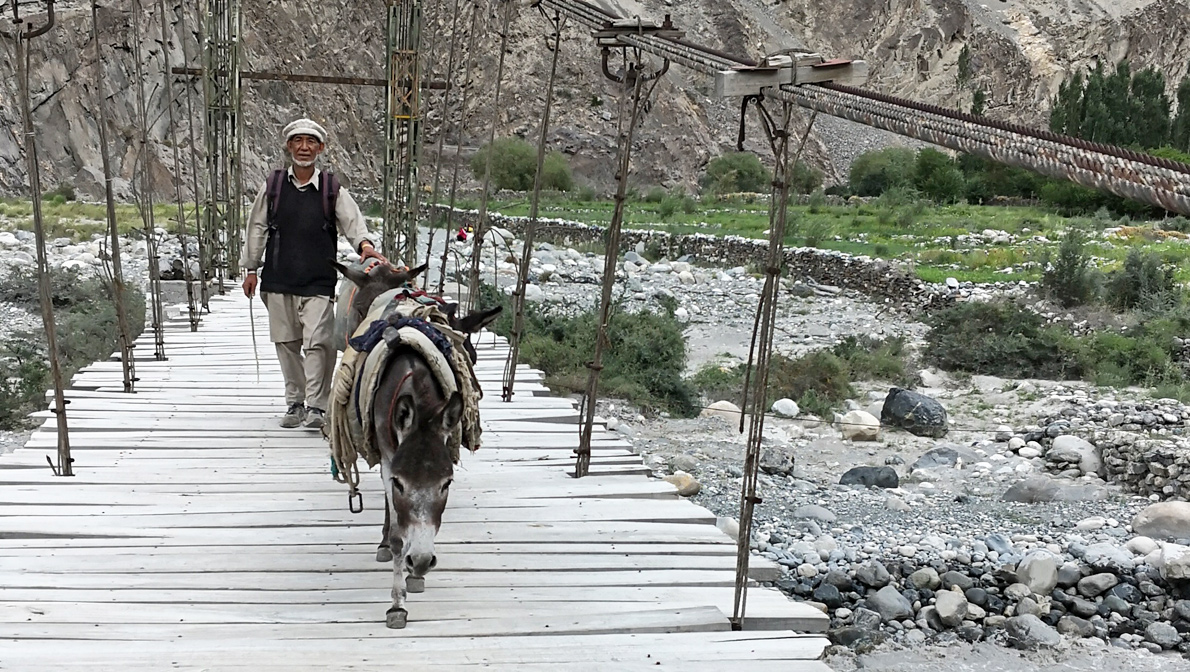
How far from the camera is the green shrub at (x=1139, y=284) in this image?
16.3 meters

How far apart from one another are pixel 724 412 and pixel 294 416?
19.8 ft

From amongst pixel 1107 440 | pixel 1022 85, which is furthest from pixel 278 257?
pixel 1022 85

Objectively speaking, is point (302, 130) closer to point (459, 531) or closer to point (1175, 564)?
point (459, 531)

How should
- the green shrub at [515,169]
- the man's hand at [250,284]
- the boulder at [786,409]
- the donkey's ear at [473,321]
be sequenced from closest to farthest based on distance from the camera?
the donkey's ear at [473,321] → the man's hand at [250,284] → the boulder at [786,409] → the green shrub at [515,169]

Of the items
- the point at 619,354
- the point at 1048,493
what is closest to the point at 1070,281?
the point at 619,354

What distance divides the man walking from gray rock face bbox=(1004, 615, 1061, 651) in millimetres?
3756

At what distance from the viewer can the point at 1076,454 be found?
9.26 meters

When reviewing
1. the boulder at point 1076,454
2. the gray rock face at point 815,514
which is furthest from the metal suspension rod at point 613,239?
the boulder at point 1076,454

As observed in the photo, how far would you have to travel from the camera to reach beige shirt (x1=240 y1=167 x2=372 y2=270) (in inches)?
213

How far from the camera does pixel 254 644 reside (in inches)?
125

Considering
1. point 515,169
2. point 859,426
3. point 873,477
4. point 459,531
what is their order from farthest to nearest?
point 515,169, point 859,426, point 873,477, point 459,531

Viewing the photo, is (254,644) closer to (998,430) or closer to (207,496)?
(207,496)

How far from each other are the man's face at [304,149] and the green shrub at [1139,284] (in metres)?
14.1

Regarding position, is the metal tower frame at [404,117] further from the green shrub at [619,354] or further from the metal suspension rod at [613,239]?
the metal suspension rod at [613,239]
